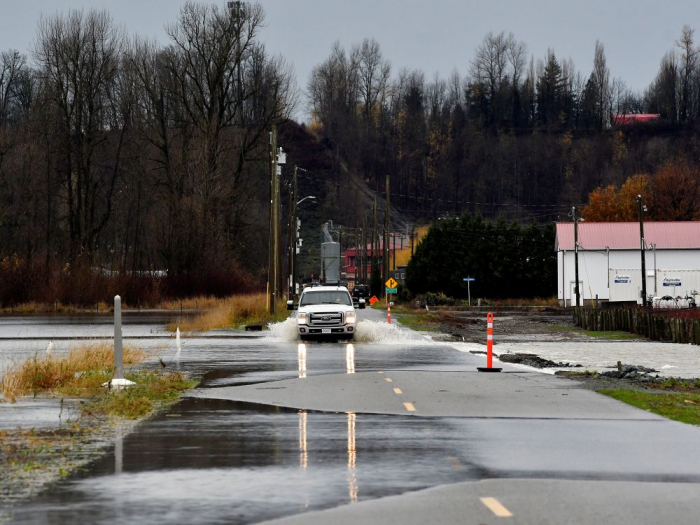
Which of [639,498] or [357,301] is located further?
[357,301]

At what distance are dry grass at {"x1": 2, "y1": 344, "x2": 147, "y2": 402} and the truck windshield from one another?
14.2m

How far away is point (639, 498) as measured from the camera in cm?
1073

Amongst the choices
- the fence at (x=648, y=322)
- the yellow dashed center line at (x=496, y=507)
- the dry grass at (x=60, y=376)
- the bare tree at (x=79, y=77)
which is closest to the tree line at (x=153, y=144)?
the bare tree at (x=79, y=77)

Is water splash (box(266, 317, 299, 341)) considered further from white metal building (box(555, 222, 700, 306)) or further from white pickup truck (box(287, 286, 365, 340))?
white metal building (box(555, 222, 700, 306))

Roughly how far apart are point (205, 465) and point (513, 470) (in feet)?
9.90

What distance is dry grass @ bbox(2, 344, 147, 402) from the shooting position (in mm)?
21219

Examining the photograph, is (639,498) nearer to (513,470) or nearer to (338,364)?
(513,470)

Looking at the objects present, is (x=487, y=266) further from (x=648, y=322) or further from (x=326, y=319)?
(x=326, y=319)

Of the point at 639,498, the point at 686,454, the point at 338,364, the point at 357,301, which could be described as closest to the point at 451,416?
the point at 686,454

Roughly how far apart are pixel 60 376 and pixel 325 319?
1742cm

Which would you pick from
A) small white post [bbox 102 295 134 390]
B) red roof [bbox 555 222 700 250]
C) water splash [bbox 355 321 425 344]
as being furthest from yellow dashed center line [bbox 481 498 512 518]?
red roof [bbox 555 222 700 250]

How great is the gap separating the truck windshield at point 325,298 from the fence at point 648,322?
12139 millimetres

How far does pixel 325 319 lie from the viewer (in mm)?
39875

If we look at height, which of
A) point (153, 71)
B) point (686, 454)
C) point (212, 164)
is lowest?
point (686, 454)
